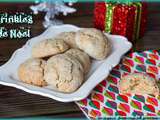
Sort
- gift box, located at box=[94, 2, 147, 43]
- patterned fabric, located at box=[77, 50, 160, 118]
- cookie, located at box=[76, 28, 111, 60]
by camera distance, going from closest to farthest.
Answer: patterned fabric, located at box=[77, 50, 160, 118] < cookie, located at box=[76, 28, 111, 60] < gift box, located at box=[94, 2, 147, 43]

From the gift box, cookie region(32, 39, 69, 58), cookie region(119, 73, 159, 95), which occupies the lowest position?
cookie region(119, 73, 159, 95)

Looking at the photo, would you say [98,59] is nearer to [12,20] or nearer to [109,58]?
[109,58]

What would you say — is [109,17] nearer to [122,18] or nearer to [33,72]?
[122,18]

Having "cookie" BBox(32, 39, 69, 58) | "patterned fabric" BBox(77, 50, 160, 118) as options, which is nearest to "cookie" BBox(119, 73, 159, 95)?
"patterned fabric" BBox(77, 50, 160, 118)

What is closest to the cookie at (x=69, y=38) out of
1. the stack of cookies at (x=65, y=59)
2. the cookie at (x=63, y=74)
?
the stack of cookies at (x=65, y=59)

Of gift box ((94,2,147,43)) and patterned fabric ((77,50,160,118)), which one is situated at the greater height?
gift box ((94,2,147,43))

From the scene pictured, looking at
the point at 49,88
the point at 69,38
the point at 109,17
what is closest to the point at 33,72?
the point at 49,88

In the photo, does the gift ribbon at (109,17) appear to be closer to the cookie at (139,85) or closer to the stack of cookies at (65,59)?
the stack of cookies at (65,59)

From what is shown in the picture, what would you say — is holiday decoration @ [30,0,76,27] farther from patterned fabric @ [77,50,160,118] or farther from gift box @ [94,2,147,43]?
patterned fabric @ [77,50,160,118]
